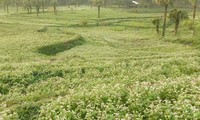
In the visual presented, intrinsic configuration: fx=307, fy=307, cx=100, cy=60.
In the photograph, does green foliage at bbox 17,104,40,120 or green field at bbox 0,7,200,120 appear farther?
green foliage at bbox 17,104,40,120

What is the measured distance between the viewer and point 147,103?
15.7 meters

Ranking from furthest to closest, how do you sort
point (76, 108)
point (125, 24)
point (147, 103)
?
1. point (125, 24)
2. point (76, 108)
3. point (147, 103)

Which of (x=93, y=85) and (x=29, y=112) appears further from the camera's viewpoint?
(x=93, y=85)

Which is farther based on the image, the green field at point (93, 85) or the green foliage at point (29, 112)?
the green foliage at point (29, 112)

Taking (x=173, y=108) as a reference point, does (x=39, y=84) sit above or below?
below

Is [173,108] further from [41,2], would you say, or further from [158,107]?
[41,2]

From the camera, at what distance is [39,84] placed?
30.0 metres

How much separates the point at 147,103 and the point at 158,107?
4.62 ft

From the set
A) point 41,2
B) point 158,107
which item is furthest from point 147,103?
point 41,2

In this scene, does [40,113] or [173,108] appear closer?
[173,108]

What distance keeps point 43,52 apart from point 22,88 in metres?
28.2

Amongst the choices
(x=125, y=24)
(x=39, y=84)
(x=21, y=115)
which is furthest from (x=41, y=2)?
(x=21, y=115)

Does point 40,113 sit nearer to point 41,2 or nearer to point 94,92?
point 94,92

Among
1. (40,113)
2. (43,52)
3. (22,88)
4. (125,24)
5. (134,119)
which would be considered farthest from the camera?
(125,24)
